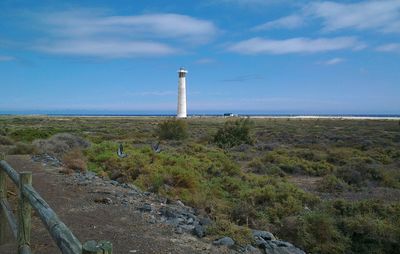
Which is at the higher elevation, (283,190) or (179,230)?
(179,230)

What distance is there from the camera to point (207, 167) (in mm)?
19438

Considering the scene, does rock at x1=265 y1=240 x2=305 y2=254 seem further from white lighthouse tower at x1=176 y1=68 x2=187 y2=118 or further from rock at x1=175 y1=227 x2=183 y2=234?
white lighthouse tower at x1=176 y1=68 x2=187 y2=118

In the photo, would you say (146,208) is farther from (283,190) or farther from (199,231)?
(283,190)

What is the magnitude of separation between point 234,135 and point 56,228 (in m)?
31.2

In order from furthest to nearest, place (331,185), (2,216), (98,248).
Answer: (331,185) → (2,216) → (98,248)

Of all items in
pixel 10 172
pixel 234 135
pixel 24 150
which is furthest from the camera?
pixel 234 135

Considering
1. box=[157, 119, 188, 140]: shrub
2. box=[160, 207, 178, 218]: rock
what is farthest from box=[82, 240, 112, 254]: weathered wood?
box=[157, 119, 188, 140]: shrub

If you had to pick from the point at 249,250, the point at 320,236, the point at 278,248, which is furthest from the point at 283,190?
the point at 249,250

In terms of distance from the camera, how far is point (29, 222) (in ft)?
16.1

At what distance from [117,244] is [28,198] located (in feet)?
9.07

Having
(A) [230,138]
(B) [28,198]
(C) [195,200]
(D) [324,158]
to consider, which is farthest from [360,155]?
(B) [28,198]

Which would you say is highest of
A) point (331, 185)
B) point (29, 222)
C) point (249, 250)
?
point (29, 222)

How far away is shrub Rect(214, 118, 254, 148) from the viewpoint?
33.5 metres

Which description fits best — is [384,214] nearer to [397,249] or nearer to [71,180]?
[397,249]
